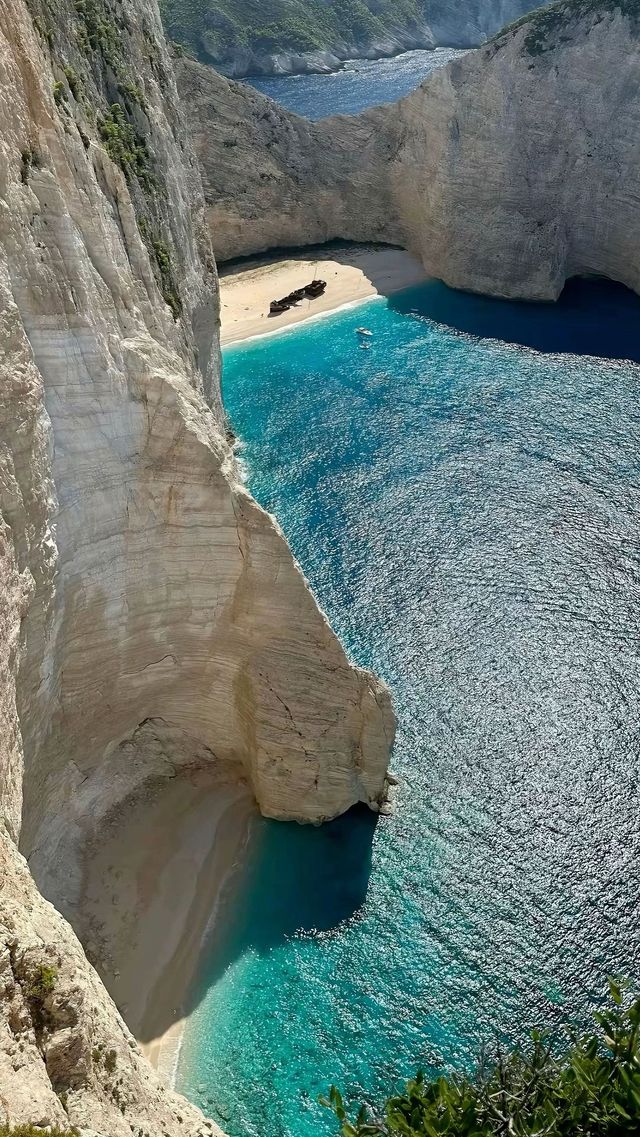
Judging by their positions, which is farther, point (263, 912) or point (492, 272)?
point (492, 272)

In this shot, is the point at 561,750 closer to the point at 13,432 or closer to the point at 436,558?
the point at 436,558

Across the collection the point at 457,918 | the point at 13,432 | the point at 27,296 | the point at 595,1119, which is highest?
the point at 27,296

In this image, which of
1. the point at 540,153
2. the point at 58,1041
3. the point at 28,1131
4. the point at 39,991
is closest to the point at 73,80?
the point at 39,991

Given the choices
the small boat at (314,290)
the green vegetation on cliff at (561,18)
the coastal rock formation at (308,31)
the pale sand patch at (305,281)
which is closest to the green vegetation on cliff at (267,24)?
the coastal rock formation at (308,31)

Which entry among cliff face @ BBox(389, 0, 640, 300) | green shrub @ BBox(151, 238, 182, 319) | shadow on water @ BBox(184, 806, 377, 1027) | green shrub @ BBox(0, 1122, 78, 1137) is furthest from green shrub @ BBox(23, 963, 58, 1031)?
cliff face @ BBox(389, 0, 640, 300)

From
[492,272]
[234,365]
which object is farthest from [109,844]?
[492,272]

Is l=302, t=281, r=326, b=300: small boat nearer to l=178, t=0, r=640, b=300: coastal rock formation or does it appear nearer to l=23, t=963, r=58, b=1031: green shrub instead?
l=178, t=0, r=640, b=300: coastal rock formation

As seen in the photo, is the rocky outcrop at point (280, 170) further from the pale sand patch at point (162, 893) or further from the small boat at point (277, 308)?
the pale sand patch at point (162, 893)
